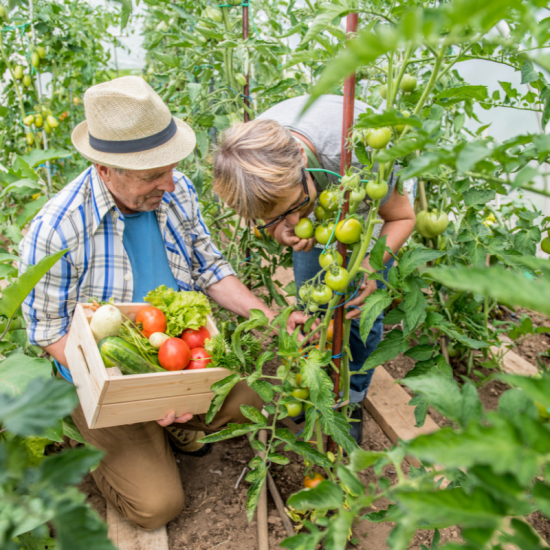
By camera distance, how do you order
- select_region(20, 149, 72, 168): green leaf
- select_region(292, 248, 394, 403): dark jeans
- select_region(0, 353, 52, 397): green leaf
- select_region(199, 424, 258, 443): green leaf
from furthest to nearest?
select_region(292, 248, 394, 403): dark jeans < select_region(20, 149, 72, 168): green leaf < select_region(199, 424, 258, 443): green leaf < select_region(0, 353, 52, 397): green leaf

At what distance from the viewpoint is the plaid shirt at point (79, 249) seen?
139 cm

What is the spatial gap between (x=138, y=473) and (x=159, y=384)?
505mm

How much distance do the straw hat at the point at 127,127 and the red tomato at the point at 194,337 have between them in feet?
1.85

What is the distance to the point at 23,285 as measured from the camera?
90 centimetres

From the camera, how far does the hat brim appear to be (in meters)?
1.37

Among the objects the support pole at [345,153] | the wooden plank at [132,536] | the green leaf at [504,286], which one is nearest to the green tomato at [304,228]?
the support pole at [345,153]

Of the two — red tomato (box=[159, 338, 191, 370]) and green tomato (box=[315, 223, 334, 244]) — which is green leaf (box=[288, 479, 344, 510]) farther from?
red tomato (box=[159, 338, 191, 370])

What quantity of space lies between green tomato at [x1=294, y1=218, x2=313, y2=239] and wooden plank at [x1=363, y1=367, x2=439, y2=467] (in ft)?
3.12

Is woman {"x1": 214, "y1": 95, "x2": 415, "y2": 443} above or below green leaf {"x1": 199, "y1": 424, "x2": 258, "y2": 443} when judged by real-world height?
above

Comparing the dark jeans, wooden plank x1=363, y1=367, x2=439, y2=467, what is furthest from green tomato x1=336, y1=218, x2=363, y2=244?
wooden plank x1=363, y1=367, x2=439, y2=467

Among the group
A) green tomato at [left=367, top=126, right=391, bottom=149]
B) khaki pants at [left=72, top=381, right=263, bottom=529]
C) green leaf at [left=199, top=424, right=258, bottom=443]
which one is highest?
green tomato at [left=367, top=126, right=391, bottom=149]

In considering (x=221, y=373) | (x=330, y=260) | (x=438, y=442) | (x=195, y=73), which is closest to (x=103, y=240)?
(x=221, y=373)

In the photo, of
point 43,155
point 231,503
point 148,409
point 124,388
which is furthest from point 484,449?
point 43,155

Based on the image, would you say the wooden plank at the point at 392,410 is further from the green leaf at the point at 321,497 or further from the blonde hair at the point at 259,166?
the green leaf at the point at 321,497
